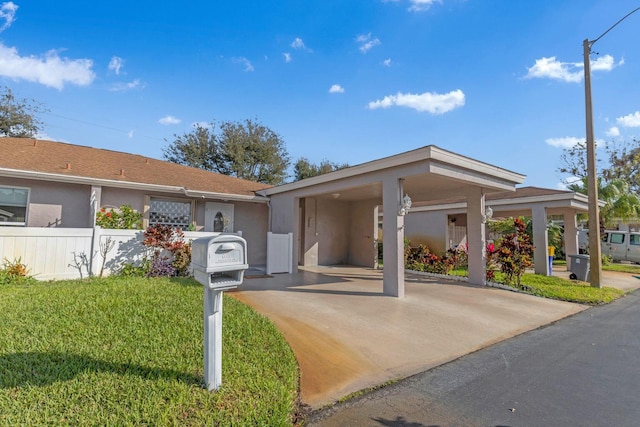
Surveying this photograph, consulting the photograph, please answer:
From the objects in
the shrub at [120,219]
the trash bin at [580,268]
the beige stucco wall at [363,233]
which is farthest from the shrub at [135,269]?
the trash bin at [580,268]

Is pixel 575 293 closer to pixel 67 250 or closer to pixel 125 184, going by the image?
pixel 67 250

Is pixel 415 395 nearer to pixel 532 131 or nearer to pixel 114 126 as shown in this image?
pixel 532 131

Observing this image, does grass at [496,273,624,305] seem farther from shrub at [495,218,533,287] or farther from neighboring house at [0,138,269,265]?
neighboring house at [0,138,269,265]

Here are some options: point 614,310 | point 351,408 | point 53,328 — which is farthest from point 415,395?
point 614,310

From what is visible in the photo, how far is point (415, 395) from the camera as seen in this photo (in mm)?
3064

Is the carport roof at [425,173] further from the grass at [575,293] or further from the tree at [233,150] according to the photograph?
the tree at [233,150]

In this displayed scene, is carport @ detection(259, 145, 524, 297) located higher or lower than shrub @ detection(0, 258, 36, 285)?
higher

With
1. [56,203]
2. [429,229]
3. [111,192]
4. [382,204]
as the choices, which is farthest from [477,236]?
[56,203]

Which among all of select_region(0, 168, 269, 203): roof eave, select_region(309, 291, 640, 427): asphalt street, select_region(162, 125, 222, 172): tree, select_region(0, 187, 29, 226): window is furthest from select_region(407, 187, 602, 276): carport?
select_region(162, 125, 222, 172): tree

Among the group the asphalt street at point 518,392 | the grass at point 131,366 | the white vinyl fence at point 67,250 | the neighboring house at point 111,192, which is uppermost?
the neighboring house at point 111,192

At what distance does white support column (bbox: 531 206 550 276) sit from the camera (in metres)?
12.3

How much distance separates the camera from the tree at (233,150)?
26.7 m

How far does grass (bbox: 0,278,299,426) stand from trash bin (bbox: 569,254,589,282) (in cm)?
1255

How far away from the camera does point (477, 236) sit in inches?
369
